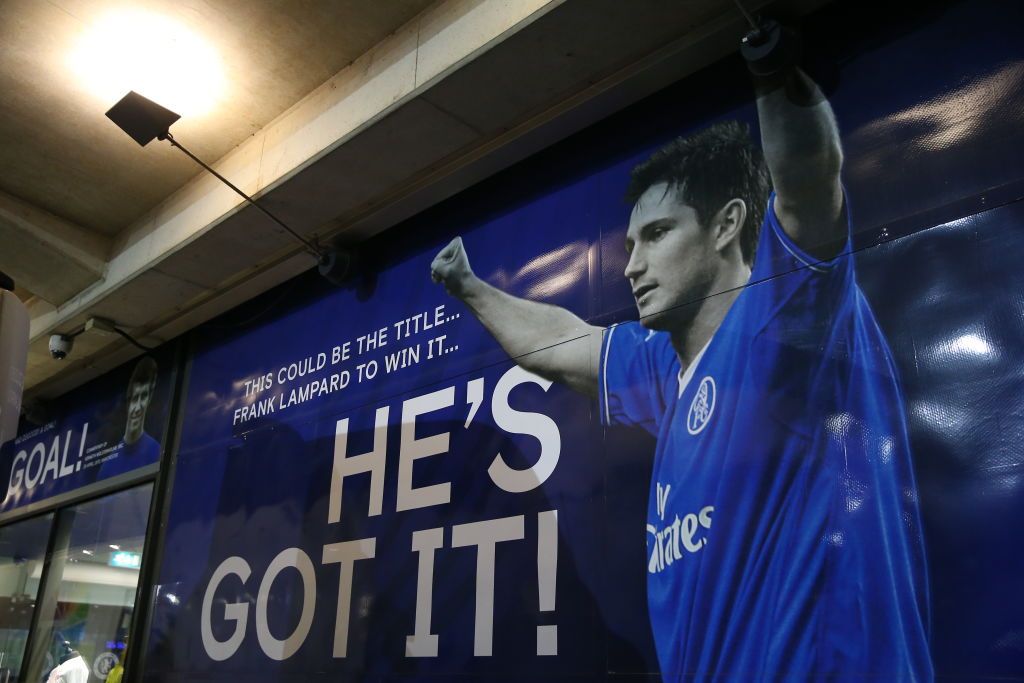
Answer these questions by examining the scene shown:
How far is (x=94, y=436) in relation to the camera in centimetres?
656

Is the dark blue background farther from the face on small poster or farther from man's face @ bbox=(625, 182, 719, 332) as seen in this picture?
the face on small poster

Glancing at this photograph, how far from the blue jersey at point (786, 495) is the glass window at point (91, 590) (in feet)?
12.9

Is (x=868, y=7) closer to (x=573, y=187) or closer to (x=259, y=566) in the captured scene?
(x=573, y=187)

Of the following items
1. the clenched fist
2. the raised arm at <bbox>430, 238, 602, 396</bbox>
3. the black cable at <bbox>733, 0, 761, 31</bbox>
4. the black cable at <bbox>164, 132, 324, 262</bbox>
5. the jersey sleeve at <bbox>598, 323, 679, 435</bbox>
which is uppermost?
the black cable at <bbox>164, 132, 324, 262</bbox>

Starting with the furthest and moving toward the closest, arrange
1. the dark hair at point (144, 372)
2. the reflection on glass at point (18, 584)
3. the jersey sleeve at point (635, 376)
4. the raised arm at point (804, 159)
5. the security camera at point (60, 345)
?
the reflection on glass at point (18, 584)
the dark hair at point (144, 372)
the security camera at point (60, 345)
the jersey sleeve at point (635, 376)
the raised arm at point (804, 159)

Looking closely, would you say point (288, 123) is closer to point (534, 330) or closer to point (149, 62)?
point (149, 62)

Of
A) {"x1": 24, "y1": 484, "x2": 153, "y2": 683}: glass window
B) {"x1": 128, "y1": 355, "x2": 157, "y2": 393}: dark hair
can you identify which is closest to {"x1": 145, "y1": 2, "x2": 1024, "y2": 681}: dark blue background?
{"x1": 24, "y1": 484, "x2": 153, "y2": 683}: glass window

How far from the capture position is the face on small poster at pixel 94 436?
5.99m

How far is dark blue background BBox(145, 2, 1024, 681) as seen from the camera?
2.38 meters

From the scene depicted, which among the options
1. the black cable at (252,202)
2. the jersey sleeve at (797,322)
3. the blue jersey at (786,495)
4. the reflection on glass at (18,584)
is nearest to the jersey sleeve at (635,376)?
the blue jersey at (786,495)

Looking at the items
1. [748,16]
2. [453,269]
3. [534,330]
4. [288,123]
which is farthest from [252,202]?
[748,16]

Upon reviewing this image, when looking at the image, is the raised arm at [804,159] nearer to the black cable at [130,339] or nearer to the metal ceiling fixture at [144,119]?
the metal ceiling fixture at [144,119]

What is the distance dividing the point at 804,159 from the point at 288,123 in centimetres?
260

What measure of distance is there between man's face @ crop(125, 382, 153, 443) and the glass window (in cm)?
39
